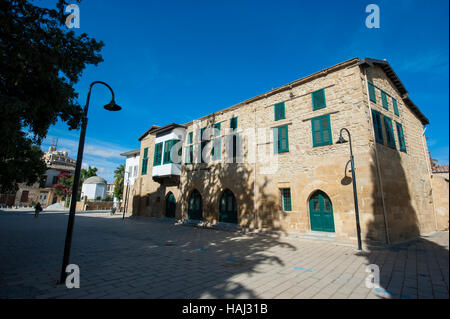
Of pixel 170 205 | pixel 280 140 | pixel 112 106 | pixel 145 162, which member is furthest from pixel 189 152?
pixel 112 106

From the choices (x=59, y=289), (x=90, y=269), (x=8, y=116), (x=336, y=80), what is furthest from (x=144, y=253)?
(x=336, y=80)

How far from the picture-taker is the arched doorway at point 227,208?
15.1m

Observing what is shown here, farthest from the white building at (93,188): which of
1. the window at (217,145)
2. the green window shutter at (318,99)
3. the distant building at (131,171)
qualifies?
the green window shutter at (318,99)

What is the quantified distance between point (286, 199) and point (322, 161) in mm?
3069

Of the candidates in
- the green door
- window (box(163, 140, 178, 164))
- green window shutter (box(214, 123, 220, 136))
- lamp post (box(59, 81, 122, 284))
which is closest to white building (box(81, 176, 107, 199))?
window (box(163, 140, 178, 164))

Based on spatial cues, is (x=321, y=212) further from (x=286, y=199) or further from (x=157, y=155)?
(x=157, y=155)

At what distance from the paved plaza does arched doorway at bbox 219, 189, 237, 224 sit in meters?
5.79

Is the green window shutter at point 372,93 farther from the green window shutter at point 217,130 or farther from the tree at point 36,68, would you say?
the tree at point 36,68

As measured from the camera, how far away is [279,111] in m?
13.6

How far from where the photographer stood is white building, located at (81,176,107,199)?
46219mm

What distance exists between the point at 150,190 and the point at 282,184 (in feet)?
50.5

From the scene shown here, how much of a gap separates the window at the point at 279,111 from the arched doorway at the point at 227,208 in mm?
6398

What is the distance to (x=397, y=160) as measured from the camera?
1145 centimetres
